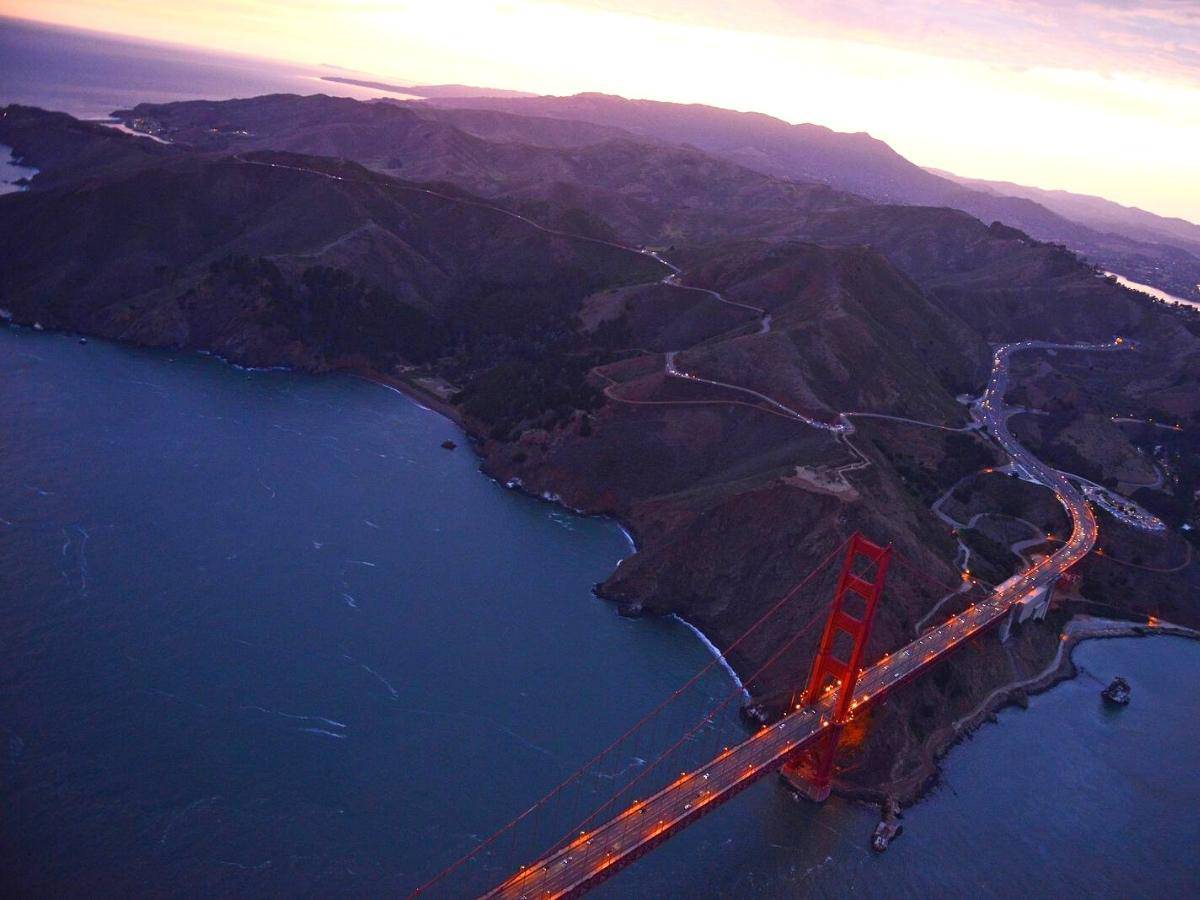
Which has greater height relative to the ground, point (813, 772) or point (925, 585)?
point (925, 585)

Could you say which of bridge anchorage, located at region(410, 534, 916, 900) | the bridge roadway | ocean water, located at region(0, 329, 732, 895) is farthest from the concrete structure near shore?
Result: ocean water, located at region(0, 329, 732, 895)

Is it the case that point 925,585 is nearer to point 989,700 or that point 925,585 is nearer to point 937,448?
point 989,700

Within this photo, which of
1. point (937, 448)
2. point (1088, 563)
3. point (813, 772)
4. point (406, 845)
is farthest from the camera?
point (937, 448)

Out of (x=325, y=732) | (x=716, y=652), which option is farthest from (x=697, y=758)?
(x=325, y=732)

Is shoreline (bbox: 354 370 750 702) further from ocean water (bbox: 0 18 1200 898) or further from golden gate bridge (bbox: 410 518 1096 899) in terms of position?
ocean water (bbox: 0 18 1200 898)

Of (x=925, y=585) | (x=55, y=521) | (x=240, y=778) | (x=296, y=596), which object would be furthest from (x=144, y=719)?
(x=925, y=585)

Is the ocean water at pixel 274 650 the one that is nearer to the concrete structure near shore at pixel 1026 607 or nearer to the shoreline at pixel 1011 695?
the shoreline at pixel 1011 695

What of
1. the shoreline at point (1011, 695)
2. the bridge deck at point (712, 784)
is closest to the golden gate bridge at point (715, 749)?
the bridge deck at point (712, 784)
